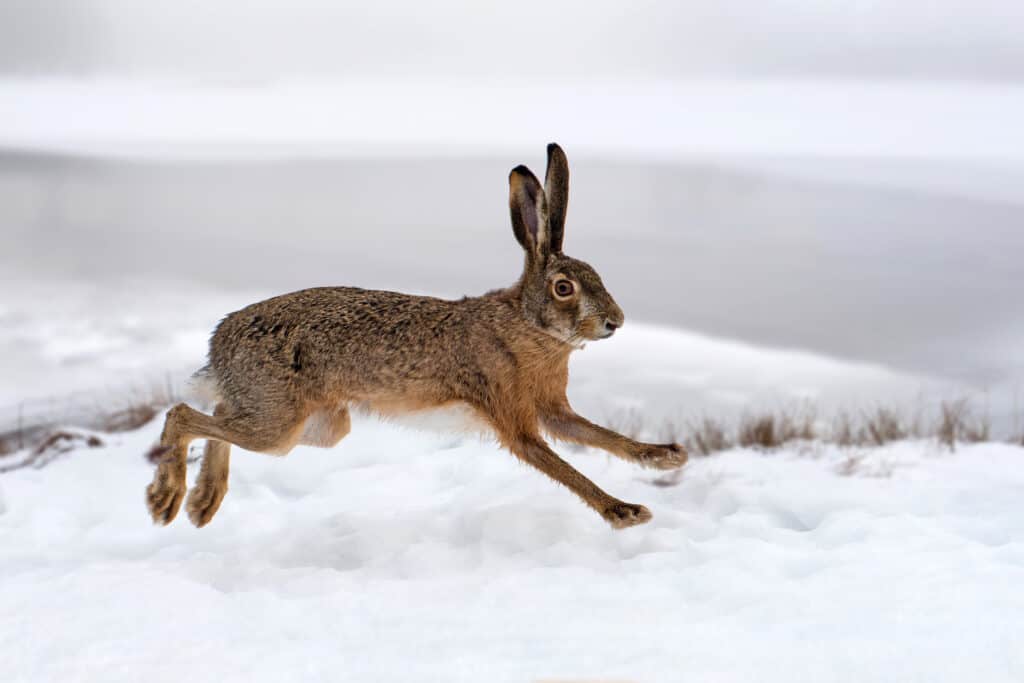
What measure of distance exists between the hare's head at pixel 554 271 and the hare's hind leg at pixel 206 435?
56.5 inches

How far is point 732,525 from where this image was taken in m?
6.68

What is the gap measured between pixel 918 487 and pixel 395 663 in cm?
408

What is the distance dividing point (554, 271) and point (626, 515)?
1.34 m

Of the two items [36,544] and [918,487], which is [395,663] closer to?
[36,544]

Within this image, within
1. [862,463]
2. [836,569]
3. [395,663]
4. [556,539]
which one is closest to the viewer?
[395,663]

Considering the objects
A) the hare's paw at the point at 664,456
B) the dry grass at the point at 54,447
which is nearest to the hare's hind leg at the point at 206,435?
the hare's paw at the point at 664,456

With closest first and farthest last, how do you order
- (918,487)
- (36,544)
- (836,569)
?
(836,569), (36,544), (918,487)

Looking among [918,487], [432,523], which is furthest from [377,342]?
[918,487]

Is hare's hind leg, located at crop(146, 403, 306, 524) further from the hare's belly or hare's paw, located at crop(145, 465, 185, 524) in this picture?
the hare's belly

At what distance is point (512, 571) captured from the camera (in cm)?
599

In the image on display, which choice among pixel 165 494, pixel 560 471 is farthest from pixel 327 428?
pixel 560 471

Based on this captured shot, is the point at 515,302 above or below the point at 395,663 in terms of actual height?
above

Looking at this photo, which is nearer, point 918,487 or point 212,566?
point 212,566

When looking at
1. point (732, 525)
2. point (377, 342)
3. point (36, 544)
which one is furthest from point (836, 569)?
point (36, 544)
